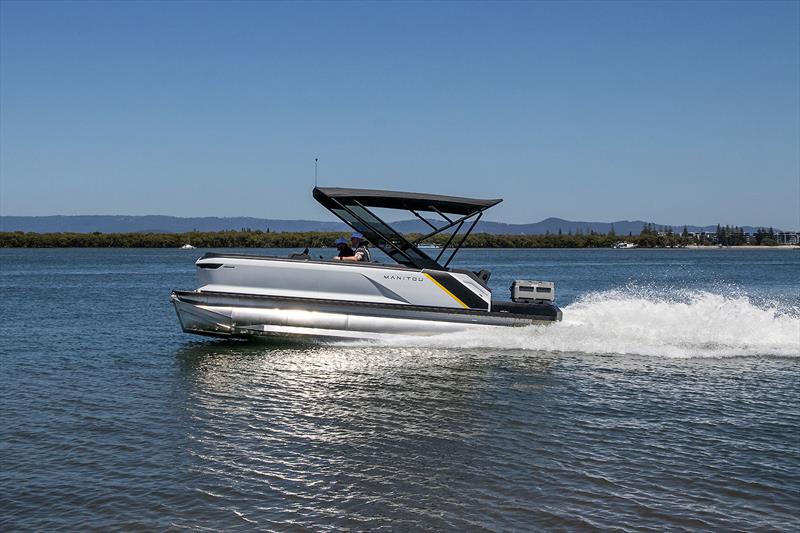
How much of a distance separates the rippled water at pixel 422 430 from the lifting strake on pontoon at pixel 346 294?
42cm

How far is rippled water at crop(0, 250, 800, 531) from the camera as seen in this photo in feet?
20.9

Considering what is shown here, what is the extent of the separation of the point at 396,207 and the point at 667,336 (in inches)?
239

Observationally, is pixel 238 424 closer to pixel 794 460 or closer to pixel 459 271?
pixel 794 460

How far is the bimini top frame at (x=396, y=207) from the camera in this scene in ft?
48.5

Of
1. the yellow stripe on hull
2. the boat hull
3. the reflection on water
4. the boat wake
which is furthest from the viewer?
the yellow stripe on hull

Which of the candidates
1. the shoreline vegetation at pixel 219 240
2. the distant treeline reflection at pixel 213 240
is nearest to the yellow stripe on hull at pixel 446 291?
the shoreline vegetation at pixel 219 240

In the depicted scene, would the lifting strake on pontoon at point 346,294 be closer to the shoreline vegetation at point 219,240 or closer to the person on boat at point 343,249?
the person on boat at point 343,249

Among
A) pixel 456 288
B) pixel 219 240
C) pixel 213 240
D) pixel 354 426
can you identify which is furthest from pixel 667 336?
pixel 213 240

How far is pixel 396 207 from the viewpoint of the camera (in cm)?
1539

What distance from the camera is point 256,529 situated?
19.5ft

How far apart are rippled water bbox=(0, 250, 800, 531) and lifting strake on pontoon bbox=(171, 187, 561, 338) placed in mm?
416

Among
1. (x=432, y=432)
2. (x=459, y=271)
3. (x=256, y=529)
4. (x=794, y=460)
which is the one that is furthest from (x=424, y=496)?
(x=459, y=271)

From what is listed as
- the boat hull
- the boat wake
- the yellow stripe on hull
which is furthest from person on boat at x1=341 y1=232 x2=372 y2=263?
the boat wake

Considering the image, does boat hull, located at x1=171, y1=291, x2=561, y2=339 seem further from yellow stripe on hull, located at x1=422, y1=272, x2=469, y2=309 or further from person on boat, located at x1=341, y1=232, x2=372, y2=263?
person on boat, located at x1=341, y1=232, x2=372, y2=263
